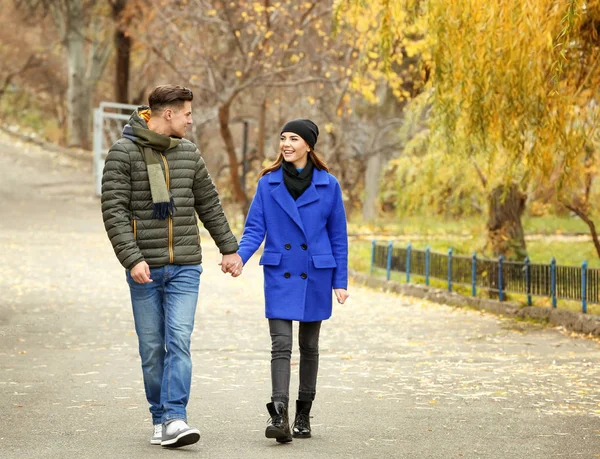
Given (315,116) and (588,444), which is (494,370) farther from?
(315,116)

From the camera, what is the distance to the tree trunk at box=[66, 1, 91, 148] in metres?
45.5

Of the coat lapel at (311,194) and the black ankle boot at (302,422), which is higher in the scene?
the coat lapel at (311,194)

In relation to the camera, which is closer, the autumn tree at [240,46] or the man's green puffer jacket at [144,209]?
the man's green puffer jacket at [144,209]

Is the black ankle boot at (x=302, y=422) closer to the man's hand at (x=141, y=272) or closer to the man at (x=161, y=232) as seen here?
the man at (x=161, y=232)

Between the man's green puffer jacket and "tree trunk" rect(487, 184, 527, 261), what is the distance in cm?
1319

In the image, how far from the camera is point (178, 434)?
6.29 metres

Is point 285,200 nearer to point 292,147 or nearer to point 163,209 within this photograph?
point 292,147

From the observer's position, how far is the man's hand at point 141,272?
6227mm

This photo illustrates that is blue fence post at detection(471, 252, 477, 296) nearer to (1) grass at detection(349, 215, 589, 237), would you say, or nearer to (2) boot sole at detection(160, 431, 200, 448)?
(2) boot sole at detection(160, 431, 200, 448)

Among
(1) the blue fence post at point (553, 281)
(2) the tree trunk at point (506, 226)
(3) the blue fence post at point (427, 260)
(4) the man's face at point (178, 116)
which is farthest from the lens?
(2) the tree trunk at point (506, 226)

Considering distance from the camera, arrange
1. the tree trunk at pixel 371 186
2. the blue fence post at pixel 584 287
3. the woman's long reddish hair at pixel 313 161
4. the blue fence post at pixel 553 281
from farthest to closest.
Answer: the tree trunk at pixel 371 186 < the blue fence post at pixel 553 281 < the blue fence post at pixel 584 287 < the woman's long reddish hair at pixel 313 161

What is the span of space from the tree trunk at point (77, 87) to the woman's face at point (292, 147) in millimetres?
39238

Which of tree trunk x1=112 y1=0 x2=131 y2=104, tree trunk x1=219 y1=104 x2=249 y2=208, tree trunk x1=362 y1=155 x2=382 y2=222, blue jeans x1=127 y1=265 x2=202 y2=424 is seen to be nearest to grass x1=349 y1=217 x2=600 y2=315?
tree trunk x1=362 y1=155 x2=382 y2=222

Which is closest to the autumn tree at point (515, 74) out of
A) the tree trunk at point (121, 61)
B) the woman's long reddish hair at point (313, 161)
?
the woman's long reddish hair at point (313, 161)
